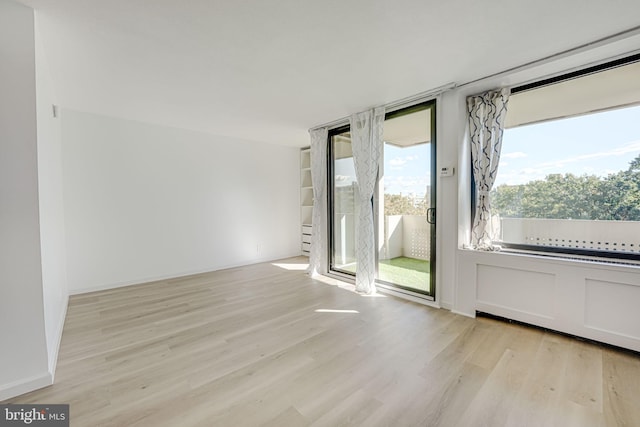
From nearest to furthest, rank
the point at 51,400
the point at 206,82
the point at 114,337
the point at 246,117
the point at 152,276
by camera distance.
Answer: the point at 51,400 → the point at 114,337 → the point at 206,82 → the point at 246,117 → the point at 152,276

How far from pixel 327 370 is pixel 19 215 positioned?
2310 mm

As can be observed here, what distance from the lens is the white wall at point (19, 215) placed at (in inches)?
64.8

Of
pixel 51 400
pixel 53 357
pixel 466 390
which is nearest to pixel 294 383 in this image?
pixel 466 390

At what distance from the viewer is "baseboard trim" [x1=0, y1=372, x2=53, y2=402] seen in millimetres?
1648

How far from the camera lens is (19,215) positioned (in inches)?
66.8

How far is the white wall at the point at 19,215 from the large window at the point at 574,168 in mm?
4002

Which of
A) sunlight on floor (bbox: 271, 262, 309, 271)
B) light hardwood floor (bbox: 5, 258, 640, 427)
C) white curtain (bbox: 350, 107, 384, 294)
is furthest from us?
sunlight on floor (bbox: 271, 262, 309, 271)

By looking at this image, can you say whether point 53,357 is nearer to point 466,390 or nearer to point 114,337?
point 114,337

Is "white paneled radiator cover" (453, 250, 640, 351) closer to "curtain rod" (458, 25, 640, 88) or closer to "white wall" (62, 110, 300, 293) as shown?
"curtain rod" (458, 25, 640, 88)

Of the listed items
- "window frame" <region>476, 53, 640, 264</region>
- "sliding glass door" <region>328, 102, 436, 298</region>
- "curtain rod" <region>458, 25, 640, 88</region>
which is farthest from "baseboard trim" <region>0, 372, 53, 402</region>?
"curtain rod" <region>458, 25, 640, 88</region>

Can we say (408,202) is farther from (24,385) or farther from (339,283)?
(24,385)

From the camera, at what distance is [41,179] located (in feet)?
6.18

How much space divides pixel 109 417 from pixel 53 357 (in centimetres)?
93

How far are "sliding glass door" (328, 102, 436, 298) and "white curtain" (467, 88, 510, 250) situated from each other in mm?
420
